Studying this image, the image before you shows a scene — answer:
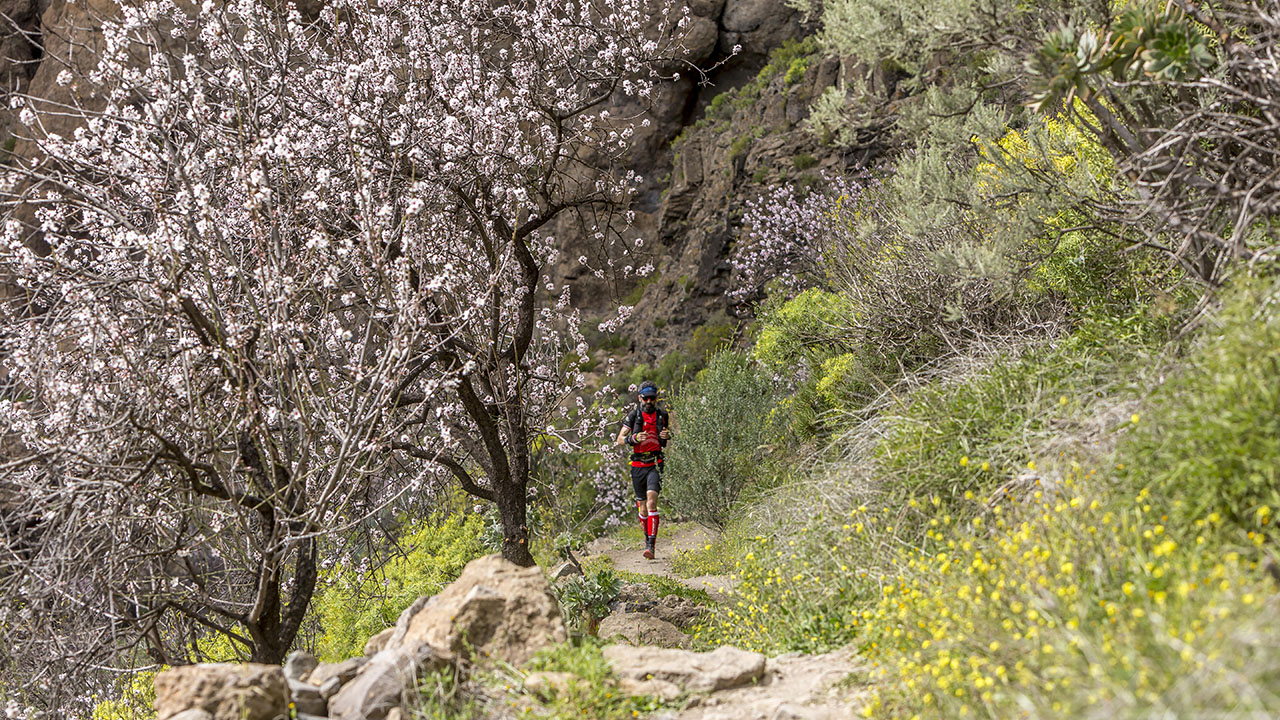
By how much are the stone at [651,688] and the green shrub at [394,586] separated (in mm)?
5356

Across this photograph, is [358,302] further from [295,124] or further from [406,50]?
[406,50]

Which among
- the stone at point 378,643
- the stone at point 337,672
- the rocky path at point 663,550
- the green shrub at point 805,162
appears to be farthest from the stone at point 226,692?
the green shrub at point 805,162

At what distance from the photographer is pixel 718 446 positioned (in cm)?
1073

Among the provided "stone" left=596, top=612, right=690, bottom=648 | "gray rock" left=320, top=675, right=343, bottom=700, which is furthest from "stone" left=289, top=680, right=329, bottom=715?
"stone" left=596, top=612, right=690, bottom=648

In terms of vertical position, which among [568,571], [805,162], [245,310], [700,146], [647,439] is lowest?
[568,571]

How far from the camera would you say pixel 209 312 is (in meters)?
4.88

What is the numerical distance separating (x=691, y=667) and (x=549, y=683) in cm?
66

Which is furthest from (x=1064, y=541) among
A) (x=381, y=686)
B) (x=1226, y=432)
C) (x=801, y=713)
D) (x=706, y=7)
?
(x=706, y=7)

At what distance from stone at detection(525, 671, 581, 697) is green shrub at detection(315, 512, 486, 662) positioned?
5.31m

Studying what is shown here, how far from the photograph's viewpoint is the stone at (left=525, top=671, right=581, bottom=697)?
3248mm

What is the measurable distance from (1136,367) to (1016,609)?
75.9 inches

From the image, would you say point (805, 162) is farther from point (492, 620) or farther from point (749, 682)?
point (492, 620)

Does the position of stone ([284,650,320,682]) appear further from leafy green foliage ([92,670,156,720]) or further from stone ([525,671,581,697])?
leafy green foliage ([92,670,156,720])

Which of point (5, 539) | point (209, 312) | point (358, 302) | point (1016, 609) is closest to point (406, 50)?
point (358, 302)
